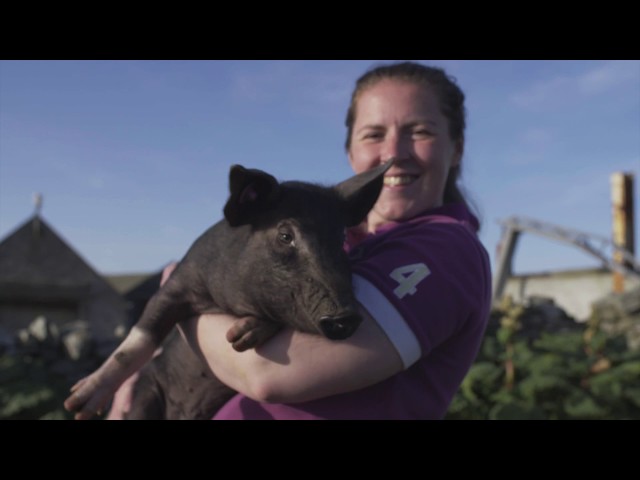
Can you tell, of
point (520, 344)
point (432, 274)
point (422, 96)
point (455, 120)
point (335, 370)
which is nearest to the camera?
point (335, 370)

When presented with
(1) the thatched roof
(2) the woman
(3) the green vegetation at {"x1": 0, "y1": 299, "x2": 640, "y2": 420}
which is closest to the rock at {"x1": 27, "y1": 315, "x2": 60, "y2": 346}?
(3) the green vegetation at {"x1": 0, "y1": 299, "x2": 640, "y2": 420}

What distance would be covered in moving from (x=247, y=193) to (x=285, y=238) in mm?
192

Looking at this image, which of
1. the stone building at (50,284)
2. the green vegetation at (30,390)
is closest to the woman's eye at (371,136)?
the green vegetation at (30,390)

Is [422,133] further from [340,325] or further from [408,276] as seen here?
[340,325]

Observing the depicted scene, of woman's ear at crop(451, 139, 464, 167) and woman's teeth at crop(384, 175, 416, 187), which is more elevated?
woman's ear at crop(451, 139, 464, 167)

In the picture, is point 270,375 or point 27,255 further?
point 27,255

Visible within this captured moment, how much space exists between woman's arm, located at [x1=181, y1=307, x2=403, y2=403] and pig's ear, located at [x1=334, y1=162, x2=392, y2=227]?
1.31 ft

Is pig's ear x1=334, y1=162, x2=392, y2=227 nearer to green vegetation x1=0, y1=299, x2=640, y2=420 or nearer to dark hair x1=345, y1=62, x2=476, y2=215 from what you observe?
dark hair x1=345, y1=62, x2=476, y2=215

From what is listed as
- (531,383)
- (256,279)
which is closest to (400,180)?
(256,279)

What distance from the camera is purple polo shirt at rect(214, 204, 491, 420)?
1986 mm

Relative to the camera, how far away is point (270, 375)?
197 centimetres

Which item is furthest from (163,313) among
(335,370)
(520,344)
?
(520,344)

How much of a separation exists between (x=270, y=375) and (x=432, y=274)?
1.88ft
